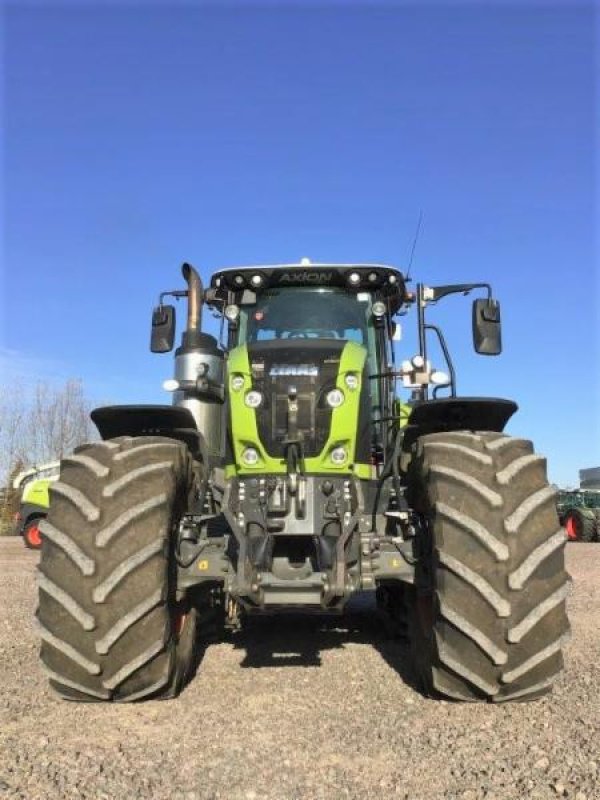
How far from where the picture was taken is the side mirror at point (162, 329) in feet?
20.7

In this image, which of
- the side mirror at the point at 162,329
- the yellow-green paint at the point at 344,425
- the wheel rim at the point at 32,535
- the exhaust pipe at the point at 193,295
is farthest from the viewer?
the wheel rim at the point at 32,535

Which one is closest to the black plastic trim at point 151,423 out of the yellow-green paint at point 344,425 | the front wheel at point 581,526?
the yellow-green paint at point 344,425

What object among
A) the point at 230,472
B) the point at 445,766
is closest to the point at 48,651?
the point at 230,472

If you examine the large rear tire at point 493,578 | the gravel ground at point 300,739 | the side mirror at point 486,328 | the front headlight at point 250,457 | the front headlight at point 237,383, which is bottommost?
the gravel ground at point 300,739

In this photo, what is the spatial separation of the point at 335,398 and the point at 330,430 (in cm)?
24

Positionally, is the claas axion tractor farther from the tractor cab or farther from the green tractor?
the green tractor

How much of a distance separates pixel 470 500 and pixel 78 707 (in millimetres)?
2448

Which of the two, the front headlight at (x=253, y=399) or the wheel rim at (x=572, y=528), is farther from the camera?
the wheel rim at (x=572, y=528)

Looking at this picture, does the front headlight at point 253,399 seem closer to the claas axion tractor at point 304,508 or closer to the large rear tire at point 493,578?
the claas axion tractor at point 304,508

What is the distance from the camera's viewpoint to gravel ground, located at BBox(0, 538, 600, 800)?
310cm

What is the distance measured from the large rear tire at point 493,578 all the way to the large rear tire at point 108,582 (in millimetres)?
1536

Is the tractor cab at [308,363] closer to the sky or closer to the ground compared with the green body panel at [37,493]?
closer to the sky

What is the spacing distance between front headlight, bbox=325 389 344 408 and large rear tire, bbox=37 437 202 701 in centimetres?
134

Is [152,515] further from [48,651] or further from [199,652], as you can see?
[199,652]
